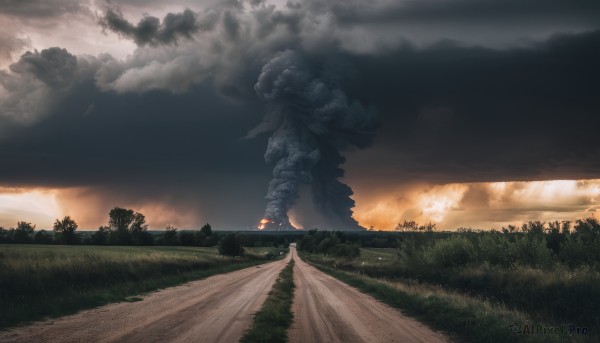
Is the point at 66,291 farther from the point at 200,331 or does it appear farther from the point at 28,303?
the point at 200,331

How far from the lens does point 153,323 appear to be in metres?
17.0

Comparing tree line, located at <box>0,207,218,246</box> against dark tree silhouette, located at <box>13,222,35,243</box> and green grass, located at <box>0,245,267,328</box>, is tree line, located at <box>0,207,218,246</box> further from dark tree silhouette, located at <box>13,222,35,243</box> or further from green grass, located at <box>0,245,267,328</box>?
green grass, located at <box>0,245,267,328</box>

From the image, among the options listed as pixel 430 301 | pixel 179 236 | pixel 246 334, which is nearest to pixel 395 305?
pixel 430 301

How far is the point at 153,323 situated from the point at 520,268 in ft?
74.7

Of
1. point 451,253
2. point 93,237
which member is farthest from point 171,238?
point 451,253

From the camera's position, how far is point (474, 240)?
1613 inches

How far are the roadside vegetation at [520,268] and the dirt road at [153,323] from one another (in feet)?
29.2

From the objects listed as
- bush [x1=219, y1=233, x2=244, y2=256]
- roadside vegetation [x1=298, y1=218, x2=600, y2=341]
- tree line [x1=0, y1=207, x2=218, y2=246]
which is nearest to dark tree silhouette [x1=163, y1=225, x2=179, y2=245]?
tree line [x1=0, y1=207, x2=218, y2=246]

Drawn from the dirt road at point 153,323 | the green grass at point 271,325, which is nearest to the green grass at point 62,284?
the dirt road at point 153,323

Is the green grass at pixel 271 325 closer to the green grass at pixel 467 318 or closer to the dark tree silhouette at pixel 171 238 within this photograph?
the green grass at pixel 467 318

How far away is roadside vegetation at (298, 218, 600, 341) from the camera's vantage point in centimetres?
2080

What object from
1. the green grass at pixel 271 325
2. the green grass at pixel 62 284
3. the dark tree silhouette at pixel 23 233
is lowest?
the green grass at pixel 271 325

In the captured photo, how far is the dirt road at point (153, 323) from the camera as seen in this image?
46.3 feet

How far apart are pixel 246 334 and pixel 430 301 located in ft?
38.1
